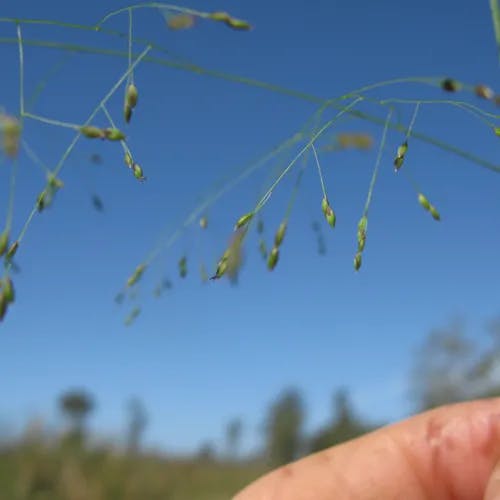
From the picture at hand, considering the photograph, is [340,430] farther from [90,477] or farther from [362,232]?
[362,232]

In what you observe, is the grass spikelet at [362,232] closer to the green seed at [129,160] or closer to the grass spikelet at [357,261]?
the grass spikelet at [357,261]

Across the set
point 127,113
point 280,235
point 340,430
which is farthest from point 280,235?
point 340,430

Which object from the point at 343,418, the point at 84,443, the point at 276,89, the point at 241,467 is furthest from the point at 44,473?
the point at 343,418

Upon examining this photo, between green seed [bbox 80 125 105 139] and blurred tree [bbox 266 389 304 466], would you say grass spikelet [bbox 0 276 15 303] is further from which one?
blurred tree [bbox 266 389 304 466]

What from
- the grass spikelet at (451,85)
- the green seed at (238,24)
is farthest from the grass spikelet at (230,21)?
the grass spikelet at (451,85)

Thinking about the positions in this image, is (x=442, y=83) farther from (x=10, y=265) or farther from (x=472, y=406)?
(x=472, y=406)
